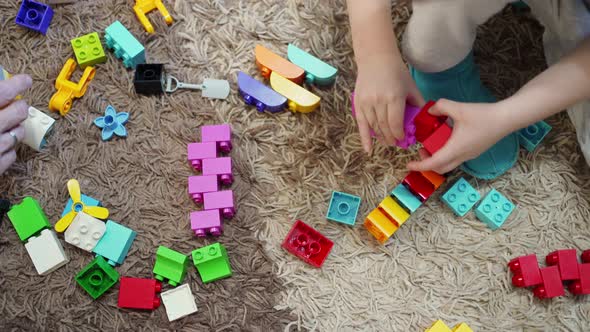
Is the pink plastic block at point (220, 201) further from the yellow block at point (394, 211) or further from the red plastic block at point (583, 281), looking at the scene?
the red plastic block at point (583, 281)

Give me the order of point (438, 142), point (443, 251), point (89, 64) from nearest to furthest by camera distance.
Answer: point (438, 142), point (443, 251), point (89, 64)

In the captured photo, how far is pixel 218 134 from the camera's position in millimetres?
1043

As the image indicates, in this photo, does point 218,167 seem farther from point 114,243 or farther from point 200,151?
point 114,243

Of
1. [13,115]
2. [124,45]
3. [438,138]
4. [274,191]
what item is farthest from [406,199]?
[13,115]

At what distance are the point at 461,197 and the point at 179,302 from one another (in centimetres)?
53

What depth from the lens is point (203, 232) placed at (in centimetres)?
100

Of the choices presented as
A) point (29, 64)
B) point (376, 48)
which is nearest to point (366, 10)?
point (376, 48)

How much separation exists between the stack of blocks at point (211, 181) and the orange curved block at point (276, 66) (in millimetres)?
142

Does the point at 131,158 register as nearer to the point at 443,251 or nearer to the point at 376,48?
the point at 376,48

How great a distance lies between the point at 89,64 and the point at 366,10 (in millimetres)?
559

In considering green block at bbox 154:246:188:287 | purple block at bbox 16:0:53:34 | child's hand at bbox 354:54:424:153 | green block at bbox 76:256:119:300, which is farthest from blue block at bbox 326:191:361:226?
purple block at bbox 16:0:53:34

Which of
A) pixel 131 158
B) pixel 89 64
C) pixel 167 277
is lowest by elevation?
pixel 167 277

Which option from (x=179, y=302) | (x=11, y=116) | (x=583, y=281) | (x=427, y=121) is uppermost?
(x=427, y=121)

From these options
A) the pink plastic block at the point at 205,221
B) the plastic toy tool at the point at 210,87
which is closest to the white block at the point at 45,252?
the pink plastic block at the point at 205,221
